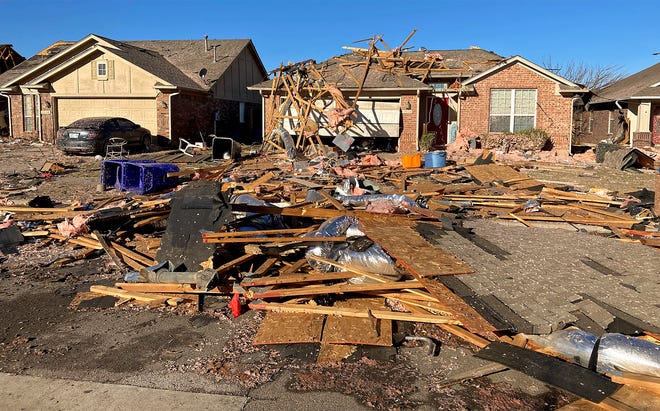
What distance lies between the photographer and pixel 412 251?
20.2 feet

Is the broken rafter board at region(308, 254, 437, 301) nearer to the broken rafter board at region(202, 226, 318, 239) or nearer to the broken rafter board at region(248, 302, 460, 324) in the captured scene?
the broken rafter board at region(248, 302, 460, 324)

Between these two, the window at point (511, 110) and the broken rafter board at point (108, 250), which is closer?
the broken rafter board at point (108, 250)

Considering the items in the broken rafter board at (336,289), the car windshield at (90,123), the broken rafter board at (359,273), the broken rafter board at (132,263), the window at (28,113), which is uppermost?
the window at (28,113)

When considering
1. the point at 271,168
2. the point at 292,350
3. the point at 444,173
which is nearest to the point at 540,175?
the point at 444,173

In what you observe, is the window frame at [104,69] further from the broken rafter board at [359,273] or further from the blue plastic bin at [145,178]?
the broken rafter board at [359,273]

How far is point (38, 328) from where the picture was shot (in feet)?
17.6

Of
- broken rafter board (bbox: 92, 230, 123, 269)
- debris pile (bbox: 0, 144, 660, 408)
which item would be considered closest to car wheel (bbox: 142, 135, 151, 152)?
debris pile (bbox: 0, 144, 660, 408)

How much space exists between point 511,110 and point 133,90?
17026mm

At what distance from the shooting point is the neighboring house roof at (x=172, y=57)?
25875 mm

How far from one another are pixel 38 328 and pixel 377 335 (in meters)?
3.32

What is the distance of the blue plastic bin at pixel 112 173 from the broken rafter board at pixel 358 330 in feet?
32.6

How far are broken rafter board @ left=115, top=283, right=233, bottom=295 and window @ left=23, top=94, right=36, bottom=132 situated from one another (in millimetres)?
26973

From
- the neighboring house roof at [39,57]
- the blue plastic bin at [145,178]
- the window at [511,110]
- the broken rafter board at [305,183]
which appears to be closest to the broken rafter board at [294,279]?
the broken rafter board at [305,183]

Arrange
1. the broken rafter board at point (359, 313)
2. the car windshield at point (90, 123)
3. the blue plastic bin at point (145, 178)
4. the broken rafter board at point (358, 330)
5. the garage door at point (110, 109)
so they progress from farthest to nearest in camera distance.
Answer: the garage door at point (110, 109) → the car windshield at point (90, 123) → the blue plastic bin at point (145, 178) → the broken rafter board at point (359, 313) → the broken rafter board at point (358, 330)
